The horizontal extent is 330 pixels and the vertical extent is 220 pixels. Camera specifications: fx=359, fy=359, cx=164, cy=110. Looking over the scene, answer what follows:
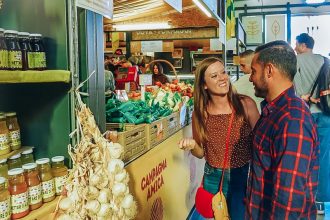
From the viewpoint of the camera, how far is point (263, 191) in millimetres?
1759

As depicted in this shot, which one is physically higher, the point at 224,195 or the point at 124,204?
the point at 124,204

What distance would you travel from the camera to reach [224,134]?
2.50 metres

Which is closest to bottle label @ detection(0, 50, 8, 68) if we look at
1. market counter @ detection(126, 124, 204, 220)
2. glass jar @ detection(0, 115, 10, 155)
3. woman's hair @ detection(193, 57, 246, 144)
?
glass jar @ detection(0, 115, 10, 155)

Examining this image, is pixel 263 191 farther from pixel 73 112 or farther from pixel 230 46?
pixel 230 46

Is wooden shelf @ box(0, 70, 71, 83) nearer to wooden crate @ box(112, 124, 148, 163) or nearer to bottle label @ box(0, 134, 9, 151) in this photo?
bottle label @ box(0, 134, 9, 151)

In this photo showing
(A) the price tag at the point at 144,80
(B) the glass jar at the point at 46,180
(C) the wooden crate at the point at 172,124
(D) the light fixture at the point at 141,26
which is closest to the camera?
(B) the glass jar at the point at 46,180

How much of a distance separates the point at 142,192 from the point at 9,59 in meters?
1.23

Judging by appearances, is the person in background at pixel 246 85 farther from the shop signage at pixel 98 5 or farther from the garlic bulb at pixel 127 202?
the garlic bulb at pixel 127 202

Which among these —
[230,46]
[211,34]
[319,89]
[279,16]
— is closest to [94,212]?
[319,89]

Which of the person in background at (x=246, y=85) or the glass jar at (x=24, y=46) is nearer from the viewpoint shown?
the glass jar at (x=24, y=46)

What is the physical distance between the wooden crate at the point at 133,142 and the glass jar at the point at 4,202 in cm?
A: 77

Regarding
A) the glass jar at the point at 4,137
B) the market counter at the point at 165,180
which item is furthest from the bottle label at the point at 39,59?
the market counter at the point at 165,180

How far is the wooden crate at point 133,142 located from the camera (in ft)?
6.25

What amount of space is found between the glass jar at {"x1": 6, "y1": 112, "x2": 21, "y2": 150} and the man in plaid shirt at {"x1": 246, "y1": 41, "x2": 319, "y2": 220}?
112cm
